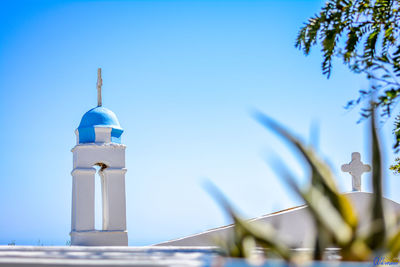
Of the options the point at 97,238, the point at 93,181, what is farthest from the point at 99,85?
the point at 97,238

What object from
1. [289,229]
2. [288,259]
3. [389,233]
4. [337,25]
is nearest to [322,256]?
[288,259]

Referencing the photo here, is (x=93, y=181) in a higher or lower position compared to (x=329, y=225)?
higher

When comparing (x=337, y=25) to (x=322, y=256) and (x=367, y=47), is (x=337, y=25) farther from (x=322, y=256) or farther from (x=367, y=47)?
(x=322, y=256)

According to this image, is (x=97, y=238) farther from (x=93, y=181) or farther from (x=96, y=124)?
(x=96, y=124)

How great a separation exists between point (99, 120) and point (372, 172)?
27.0 ft

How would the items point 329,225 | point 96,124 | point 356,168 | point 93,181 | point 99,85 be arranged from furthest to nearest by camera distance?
1. point 99,85
2. point 96,124
3. point 93,181
4. point 356,168
5. point 329,225

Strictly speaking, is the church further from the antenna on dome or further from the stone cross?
the stone cross

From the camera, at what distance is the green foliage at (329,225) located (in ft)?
9.11

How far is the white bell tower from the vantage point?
1023cm

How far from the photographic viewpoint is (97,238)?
1011 centimetres

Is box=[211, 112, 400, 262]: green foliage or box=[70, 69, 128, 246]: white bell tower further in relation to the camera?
box=[70, 69, 128, 246]: white bell tower

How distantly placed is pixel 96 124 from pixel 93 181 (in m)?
1.13

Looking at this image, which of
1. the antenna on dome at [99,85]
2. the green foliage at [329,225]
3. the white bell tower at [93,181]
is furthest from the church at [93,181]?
the green foliage at [329,225]

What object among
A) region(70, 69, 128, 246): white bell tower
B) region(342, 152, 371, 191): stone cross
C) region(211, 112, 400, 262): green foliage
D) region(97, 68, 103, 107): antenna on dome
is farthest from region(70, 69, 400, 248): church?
region(211, 112, 400, 262): green foliage
